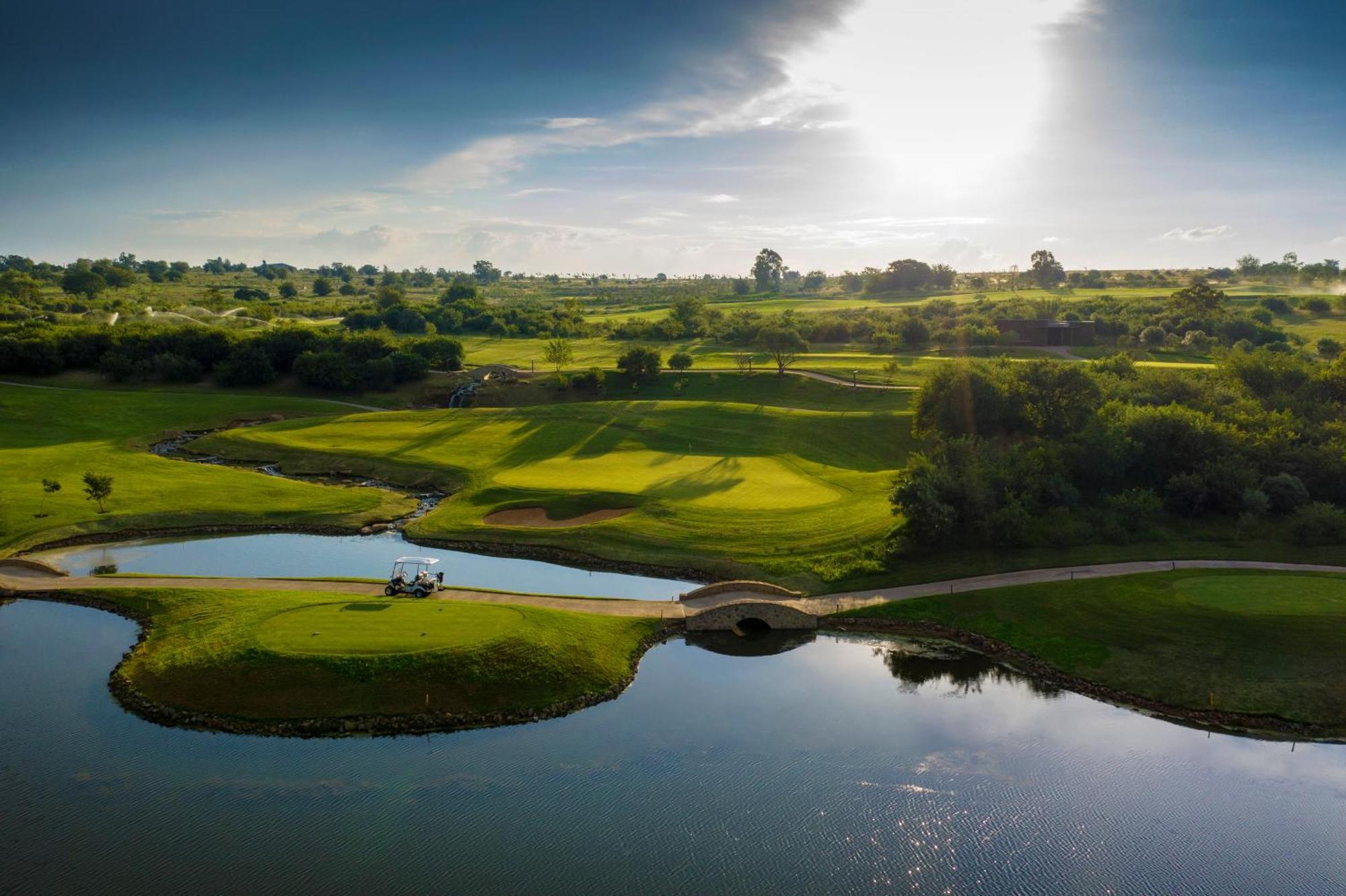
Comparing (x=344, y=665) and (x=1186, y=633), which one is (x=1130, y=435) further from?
(x=344, y=665)

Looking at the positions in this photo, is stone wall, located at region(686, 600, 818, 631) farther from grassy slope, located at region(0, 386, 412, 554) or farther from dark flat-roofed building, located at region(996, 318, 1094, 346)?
dark flat-roofed building, located at region(996, 318, 1094, 346)

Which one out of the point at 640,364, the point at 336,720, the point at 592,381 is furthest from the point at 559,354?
the point at 336,720

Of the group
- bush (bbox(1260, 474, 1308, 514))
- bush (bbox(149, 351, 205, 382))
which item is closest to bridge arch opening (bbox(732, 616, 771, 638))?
bush (bbox(1260, 474, 1308, 514))

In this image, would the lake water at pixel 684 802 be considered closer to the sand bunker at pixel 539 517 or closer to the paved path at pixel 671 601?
the paved path at pixel 671 601

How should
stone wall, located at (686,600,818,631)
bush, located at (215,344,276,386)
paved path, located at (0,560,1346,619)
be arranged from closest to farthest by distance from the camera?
1. stone wall, located at (686,600,818,631)
2. paved path, located at (0,560,1346,619)
3. bush, located at (215,344,276,386)

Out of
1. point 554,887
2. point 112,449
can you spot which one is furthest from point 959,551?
point 112,449

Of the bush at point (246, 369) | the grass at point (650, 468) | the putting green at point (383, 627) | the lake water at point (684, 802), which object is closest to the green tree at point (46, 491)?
the grass at point (650, 468)

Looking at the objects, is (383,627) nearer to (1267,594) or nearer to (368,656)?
(368,656)
